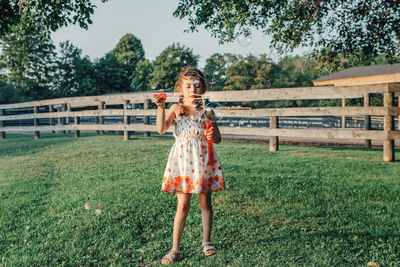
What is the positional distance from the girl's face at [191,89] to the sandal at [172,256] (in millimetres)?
1391

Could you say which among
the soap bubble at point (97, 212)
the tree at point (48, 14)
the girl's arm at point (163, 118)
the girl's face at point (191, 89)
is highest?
the tree at point (48, 14)

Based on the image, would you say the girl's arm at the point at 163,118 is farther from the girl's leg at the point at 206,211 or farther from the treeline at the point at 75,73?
the treeline at the point at 75,73

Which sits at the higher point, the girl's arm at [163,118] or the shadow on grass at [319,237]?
the girl's arm at [163,118]

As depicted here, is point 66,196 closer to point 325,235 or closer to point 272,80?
point 325,235

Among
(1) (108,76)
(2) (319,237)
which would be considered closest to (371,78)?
(2) (319,237)

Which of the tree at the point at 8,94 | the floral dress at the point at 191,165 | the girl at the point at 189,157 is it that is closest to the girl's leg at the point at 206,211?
the girl at the point at 189,157

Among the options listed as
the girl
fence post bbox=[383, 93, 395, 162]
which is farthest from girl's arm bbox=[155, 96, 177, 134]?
fence post bbox=[383, 93, 395, 162]

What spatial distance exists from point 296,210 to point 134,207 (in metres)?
2.02

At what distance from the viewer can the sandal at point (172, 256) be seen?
320 cm

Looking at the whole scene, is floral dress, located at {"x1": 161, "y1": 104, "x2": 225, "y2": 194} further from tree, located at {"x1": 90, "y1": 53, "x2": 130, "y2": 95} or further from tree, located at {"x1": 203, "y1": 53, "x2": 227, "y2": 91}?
tree, located at {"x1": 90, "y1": 53, "x2": 130, "y2": 95}

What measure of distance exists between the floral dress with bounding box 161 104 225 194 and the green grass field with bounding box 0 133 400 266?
0.70 meters

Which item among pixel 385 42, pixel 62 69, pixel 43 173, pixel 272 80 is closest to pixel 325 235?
pixel 43 173

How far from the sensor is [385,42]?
8.37 meters

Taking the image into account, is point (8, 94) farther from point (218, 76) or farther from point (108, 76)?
point (218, 76)
